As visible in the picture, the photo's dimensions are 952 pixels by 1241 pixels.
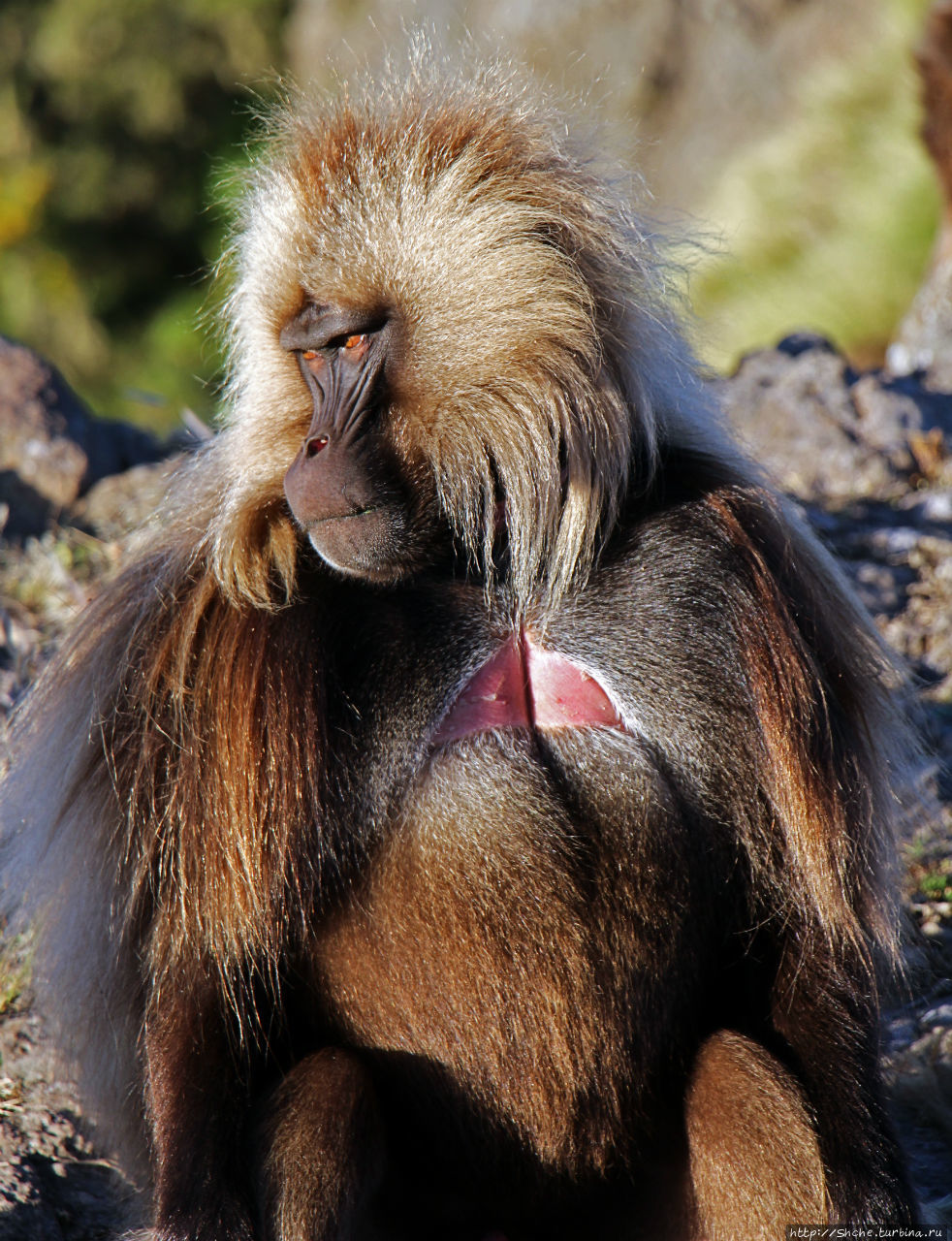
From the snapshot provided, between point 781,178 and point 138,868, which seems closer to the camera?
point 138,868

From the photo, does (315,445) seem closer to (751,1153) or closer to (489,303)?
(489,303)

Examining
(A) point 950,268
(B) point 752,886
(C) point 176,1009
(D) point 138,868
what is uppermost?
(A) point 950,268

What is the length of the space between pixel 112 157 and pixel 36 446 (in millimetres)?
9905

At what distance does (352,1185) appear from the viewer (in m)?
2.14

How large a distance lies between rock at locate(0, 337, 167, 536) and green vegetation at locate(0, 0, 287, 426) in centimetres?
862

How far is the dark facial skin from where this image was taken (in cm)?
232

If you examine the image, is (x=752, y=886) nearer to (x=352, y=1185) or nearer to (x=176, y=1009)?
(x=352, y=1185)

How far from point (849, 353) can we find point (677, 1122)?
721 cm

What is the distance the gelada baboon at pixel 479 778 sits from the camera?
2.26 m

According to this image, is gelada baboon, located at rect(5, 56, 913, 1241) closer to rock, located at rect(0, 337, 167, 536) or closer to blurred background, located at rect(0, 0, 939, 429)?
rock, located at rect(0, 337, 167, 536)

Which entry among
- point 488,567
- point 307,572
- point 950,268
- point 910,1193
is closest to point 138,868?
point 307,572

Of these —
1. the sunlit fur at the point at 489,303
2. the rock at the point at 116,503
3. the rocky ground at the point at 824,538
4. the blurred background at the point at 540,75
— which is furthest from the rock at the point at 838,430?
the sunlit fur at the point at 489,303

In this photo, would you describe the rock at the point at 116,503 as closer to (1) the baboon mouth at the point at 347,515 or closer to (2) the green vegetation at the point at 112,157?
(1) the baboon mouth at the point at 347,515

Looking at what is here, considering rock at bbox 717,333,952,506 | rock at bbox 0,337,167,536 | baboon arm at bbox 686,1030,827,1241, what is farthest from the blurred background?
baboon arm at bbox 686,1030,827,1241
